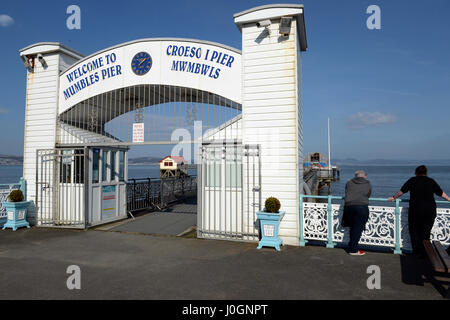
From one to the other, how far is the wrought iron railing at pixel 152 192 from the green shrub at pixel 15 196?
363cm

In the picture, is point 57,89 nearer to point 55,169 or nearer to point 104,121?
point 104,121

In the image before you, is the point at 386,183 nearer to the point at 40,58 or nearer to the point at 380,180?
the point at 380,180

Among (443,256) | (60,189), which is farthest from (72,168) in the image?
(443,256)

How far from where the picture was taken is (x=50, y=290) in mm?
4383

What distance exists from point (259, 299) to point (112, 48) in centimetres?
774

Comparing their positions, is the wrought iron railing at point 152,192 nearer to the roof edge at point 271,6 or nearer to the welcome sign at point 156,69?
the welcome sign at point 156,69

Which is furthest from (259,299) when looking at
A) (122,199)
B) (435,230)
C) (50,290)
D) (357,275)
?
(122,199)

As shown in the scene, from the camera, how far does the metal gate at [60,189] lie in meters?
8.95

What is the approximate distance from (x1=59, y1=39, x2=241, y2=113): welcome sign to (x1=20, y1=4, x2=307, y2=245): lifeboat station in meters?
0.03

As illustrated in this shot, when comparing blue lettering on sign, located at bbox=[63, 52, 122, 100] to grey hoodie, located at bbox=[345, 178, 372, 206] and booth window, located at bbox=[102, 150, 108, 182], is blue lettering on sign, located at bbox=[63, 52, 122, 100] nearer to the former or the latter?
booth window, located at bbox=[102, 150, 108, 182]

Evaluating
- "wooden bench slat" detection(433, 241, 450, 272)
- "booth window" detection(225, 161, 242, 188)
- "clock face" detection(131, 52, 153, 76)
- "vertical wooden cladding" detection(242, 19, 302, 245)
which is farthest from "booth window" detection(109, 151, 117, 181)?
"wooden bench slat" detection(433, 241, 450, 272)

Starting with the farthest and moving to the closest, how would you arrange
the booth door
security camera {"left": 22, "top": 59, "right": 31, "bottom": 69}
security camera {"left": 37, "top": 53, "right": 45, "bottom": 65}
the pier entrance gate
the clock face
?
security camera {"left": 22, "top": 59, "right": 31, "bottom": 69}
security camera {"left": 37, "top": 53, "right": 45, "bottom": 65}
the booth door
the pier entrance gate
the clock face

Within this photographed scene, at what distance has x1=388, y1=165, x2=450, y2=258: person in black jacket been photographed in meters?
5.66

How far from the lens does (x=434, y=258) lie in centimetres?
419
